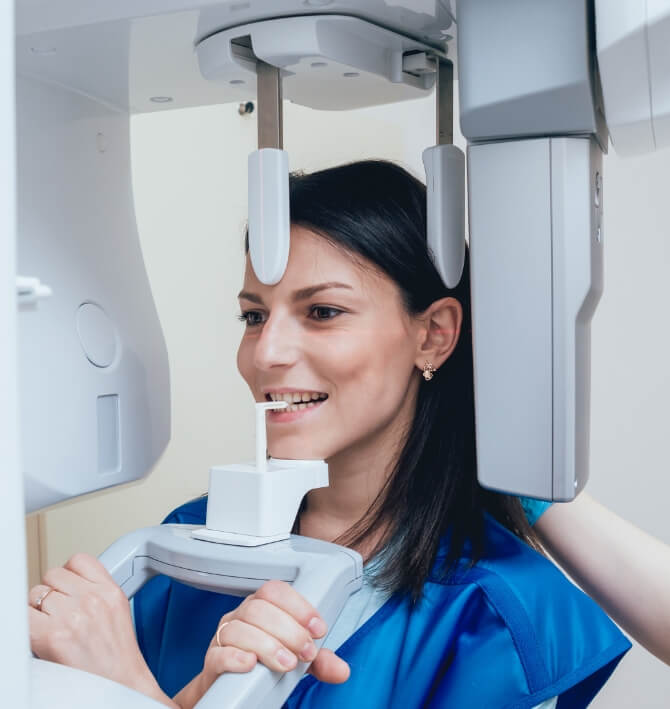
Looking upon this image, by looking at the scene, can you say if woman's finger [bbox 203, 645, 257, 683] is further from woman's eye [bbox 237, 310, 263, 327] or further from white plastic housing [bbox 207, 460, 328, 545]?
woman's eye [bbox 237, 310, 263, 327]

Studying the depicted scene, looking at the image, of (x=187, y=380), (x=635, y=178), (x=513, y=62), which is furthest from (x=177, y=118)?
(x=513, y=62)

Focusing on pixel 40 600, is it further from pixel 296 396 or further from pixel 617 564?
pixel 617 564

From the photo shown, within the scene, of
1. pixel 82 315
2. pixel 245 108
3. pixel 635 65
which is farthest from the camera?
pixel 245 108

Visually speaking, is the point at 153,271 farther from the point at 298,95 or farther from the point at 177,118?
the point at 298,95

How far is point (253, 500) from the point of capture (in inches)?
28.7

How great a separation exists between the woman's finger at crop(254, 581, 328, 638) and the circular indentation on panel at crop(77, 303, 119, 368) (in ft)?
0.95

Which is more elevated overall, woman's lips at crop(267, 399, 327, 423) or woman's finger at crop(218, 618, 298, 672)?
woman's lips at crop(267, 399, 327, 423)

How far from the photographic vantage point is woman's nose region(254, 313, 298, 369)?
0.84 metres

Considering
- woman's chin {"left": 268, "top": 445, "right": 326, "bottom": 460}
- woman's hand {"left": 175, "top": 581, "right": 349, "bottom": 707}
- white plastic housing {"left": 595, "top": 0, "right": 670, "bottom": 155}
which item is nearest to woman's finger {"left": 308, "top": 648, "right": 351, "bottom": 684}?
woman's hand {"left": 175, "top": 581, "right": 349, "bottom": 707}

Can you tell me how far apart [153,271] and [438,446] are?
1040 millimetres

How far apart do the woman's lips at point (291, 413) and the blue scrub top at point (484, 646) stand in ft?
0.67

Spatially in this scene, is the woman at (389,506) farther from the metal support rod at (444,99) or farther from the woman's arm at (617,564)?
the metal support rod at (444,99)

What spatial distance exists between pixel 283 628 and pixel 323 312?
1.21ft

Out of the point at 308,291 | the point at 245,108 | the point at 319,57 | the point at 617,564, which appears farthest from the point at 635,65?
the point at 245,108
